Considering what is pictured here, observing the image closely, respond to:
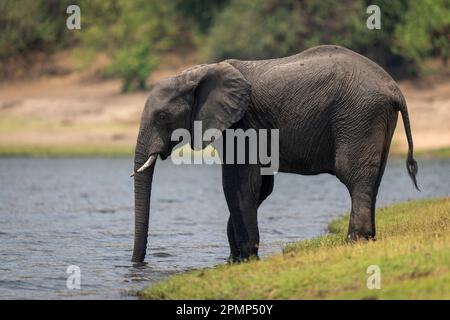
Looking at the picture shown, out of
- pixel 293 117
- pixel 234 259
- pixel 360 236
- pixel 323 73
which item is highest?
pixel 323 73

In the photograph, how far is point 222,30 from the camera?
57.8 meters

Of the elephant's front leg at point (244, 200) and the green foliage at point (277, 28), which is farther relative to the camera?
the green foliage at point (277, 28)

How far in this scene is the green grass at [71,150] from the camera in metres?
50.8

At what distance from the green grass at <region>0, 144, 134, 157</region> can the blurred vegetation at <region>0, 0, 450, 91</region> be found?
644 cm

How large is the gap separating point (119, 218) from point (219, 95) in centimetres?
1219

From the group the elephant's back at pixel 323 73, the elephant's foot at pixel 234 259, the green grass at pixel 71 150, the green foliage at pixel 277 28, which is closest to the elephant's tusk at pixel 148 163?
the elephant's back at pixel 323 73

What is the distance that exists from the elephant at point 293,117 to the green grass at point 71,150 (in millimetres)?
34408

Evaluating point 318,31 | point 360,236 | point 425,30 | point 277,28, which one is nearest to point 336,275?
point 360,236

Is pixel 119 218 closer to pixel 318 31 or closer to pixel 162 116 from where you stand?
pixel 162 116

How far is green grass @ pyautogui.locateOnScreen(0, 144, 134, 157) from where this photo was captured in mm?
50781

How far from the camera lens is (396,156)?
4994cm

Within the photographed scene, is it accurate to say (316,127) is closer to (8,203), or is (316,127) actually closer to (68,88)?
(8,203)

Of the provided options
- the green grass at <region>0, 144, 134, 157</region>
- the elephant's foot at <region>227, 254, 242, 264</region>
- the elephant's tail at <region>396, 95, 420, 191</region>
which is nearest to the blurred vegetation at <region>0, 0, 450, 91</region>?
the green grass at <region>0, 144, 134, 157</region>

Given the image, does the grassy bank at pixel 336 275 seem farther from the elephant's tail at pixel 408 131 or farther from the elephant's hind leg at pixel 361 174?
the elephant's tail at pixel 408 131
